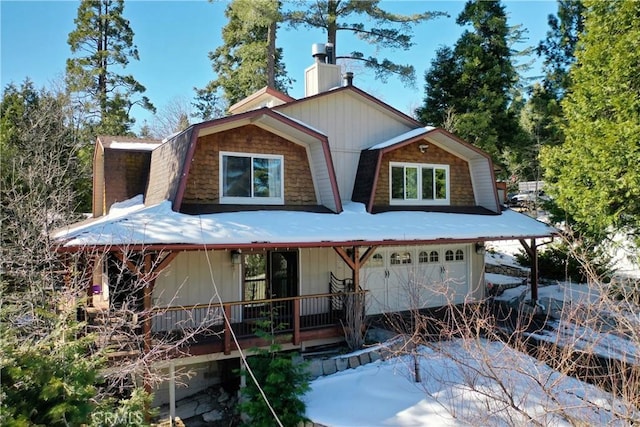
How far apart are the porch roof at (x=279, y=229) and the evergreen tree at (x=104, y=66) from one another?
12954mm

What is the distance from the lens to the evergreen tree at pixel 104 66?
21172mm

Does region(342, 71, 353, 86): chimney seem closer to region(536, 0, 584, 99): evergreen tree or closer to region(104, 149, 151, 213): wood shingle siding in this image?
region(104, 149, 151, 213): wood shingle siding

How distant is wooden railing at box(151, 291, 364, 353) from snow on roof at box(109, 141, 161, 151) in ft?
16.3

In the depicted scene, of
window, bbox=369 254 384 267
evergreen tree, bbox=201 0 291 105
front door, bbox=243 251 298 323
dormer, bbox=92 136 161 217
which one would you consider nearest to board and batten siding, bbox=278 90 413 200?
window, bbox=369 254 384 267

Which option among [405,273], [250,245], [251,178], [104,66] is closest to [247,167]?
[251,178]

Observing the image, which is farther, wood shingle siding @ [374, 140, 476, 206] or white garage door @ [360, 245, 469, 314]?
wood shingle siding @ [374, 140, 476, 206]

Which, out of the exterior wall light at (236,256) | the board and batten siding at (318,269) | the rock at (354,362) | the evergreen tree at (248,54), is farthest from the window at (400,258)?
the evergreen tree at (248,54)

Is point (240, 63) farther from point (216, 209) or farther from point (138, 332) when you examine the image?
point (138, 332)

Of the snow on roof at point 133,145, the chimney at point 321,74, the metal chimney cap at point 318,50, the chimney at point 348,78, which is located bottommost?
the snow on roof at point 133,145

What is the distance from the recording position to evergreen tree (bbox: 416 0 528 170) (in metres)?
20.5

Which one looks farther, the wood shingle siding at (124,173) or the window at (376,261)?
the window at (376,261)

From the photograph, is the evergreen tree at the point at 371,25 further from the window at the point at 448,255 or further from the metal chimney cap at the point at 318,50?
the window at the point at 448,255

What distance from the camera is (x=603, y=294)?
4.10 m

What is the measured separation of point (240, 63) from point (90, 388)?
22.8m
